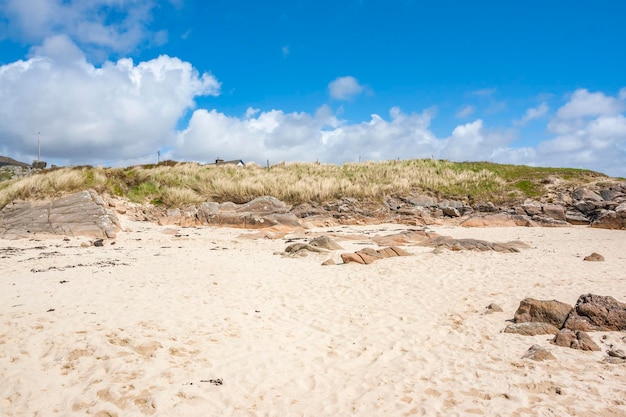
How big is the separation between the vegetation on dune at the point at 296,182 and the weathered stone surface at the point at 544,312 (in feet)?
58.4

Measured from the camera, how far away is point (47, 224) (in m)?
15.5

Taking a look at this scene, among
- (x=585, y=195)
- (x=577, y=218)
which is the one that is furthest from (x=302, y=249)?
(x=585, y=195)

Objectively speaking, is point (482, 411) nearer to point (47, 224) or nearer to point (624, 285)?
point (624, 285)

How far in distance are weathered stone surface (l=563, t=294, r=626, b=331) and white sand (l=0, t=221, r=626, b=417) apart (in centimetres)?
26

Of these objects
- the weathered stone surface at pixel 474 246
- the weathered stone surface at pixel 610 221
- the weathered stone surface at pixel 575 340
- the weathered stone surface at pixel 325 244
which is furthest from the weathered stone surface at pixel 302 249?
the weathered stone surface at pixel 610 221

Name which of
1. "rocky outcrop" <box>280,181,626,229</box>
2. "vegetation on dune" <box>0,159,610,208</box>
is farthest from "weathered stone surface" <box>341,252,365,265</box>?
"vegetation on dune" <box>0,159,610,208</box>

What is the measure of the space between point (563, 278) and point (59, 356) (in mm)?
10205

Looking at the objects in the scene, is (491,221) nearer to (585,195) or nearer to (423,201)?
(423,201)

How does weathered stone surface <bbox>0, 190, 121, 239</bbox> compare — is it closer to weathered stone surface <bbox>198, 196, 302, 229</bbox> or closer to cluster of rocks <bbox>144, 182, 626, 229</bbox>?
cluster of rocks <bbox>144, 182, 626, 229</bbox>

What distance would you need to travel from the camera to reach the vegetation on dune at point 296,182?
2003 centimetres

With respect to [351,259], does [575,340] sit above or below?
below

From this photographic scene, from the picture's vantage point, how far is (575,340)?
5.41 metres

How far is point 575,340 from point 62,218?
1726cm

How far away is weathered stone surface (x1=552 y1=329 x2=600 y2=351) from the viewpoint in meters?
5.29
